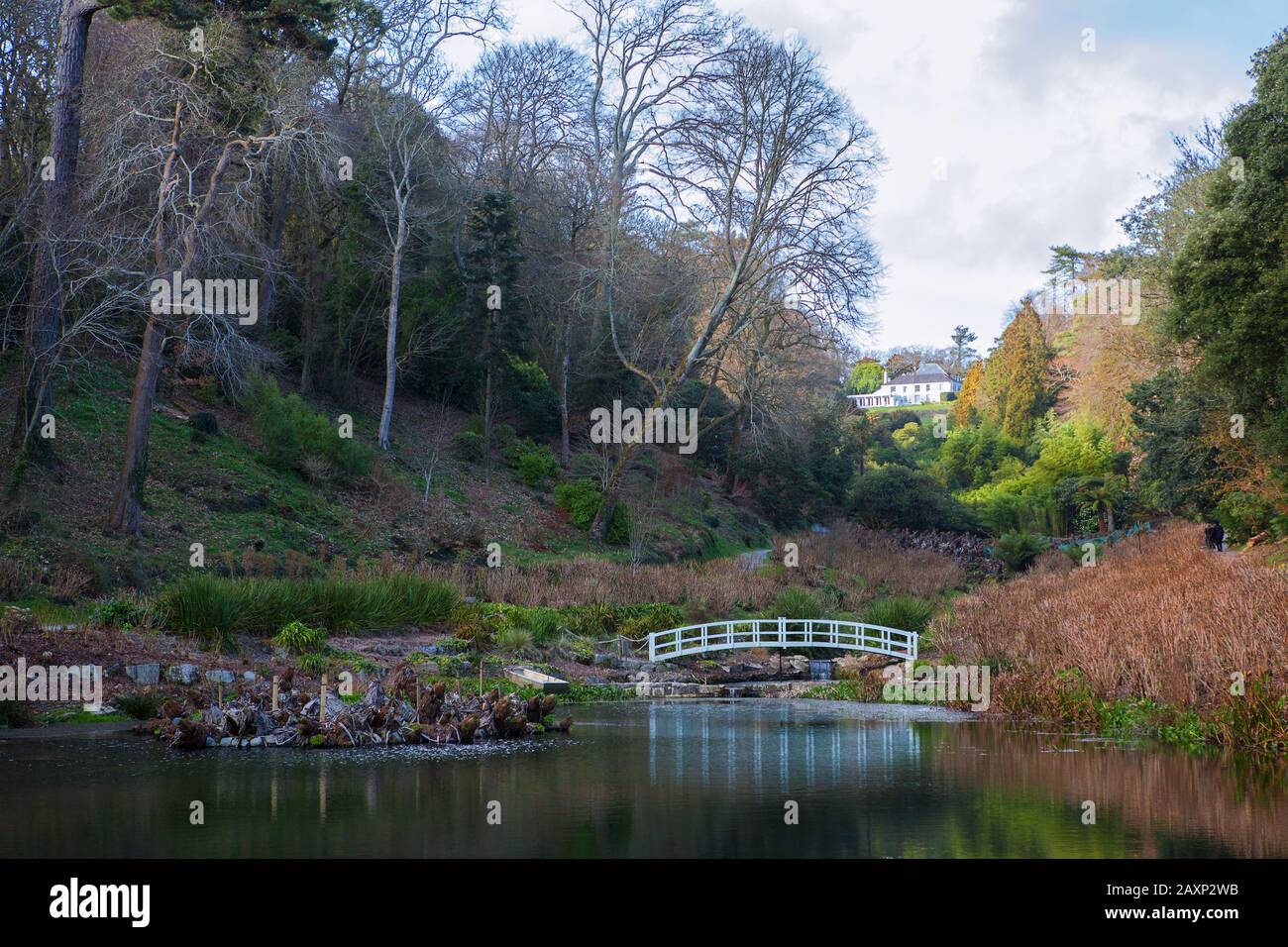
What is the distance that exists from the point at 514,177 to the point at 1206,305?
79.8 ft

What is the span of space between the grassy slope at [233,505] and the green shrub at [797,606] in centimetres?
645

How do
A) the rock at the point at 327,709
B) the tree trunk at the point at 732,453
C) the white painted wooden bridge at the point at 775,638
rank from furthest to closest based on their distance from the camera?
the tree trunk at the point at 732,453 → the white painted wooden bridge at the point at 775,638 → the rock at the point at 327,709

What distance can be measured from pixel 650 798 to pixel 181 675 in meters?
→ 6.88

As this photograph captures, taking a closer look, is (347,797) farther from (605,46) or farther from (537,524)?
(605,46)

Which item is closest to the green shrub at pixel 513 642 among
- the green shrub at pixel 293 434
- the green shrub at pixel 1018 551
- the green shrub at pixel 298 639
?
the green shrub at pixel 298 639

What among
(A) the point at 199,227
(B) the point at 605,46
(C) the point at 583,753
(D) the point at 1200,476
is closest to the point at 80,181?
(A) the point at 199,227

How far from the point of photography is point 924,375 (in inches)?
4028

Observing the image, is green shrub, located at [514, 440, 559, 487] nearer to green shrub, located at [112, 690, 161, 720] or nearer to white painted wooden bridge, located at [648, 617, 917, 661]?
white painted wooden bridge, located at [648, 617, 917, 661]

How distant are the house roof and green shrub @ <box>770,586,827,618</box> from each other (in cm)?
8040

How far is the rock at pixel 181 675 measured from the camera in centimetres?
1312

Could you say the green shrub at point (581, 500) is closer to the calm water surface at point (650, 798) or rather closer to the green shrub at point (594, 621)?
the green shrub at point (594, 621)

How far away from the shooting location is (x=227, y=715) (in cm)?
1120

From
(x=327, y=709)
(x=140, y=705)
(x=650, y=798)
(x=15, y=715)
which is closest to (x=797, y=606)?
(x=327, y=709)

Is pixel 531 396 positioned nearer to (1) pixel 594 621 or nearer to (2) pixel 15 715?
(1) pixel 594 621
